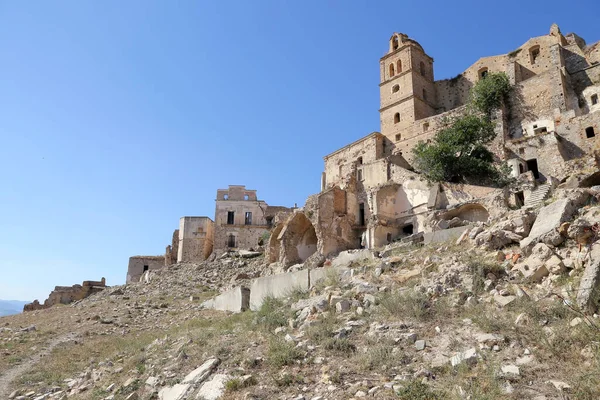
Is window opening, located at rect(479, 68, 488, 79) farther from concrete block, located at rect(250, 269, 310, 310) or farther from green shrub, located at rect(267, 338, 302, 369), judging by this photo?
green shrub, located at rect(267, 338, 302, 369)

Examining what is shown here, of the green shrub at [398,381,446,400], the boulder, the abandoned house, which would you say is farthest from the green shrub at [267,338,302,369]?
the abandoned house

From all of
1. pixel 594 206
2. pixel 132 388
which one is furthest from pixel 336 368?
pixel 594 206

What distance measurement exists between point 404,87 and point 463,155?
1290cm

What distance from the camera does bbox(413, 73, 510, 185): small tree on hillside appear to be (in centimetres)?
2400

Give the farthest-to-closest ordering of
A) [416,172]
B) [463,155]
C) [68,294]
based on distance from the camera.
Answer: [68,294] < [416,172] < [463,155]

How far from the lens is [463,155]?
25344 millimetres

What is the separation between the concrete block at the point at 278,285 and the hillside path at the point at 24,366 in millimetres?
6435

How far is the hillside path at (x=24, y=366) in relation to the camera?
10766 mm

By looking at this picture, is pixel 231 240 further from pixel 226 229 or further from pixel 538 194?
pixel 538 194

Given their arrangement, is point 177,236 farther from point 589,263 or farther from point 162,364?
point 589,263

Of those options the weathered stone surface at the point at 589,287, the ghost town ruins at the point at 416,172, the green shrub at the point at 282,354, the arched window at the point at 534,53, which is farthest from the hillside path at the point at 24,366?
the arched window at the point at 534,53

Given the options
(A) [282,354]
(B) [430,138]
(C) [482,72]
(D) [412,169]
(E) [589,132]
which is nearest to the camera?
(A) [282,354]

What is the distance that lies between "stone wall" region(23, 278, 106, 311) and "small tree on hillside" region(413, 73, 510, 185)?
25.2 metres

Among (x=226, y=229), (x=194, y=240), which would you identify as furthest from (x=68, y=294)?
(x=226, y=229)
